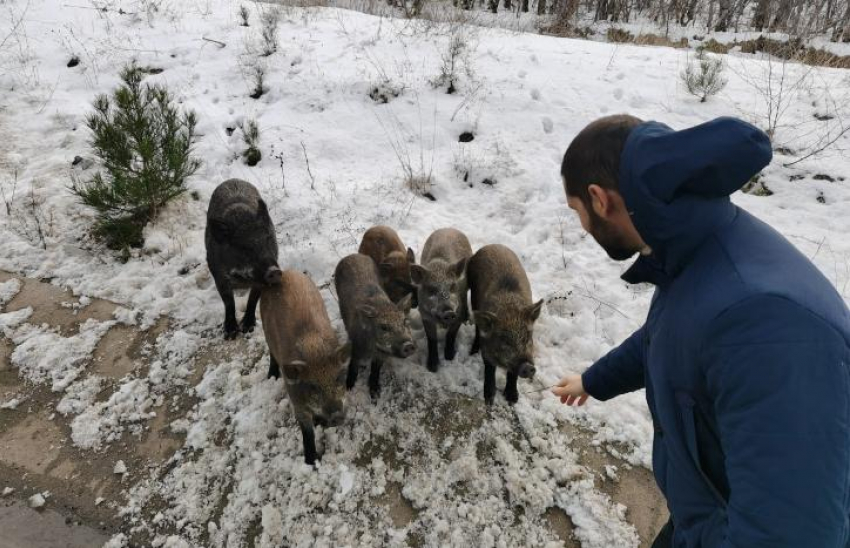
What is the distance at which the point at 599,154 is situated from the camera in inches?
71.0

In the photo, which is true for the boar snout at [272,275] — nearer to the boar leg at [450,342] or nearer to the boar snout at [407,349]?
the boar snout at [407,349]

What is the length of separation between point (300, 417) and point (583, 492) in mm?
2316

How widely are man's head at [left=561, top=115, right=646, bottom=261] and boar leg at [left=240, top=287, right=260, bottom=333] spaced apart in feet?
13.9

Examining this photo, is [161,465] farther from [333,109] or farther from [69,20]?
[69,20]

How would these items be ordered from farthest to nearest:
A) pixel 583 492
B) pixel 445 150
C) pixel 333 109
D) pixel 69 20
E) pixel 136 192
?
1. pixel 69 20
2. pixel 333 109
3. pixel 445 150
4. pixel 136 192
5. pixel 583 492

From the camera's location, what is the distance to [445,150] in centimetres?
796

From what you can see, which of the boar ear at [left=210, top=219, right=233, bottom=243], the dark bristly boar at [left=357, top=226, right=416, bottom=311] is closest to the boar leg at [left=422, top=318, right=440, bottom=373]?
the dark bristly boar at [left=357, top=226, right=416, bottom=311]

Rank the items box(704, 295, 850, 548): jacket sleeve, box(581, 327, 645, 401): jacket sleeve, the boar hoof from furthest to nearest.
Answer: the boar hoof → box(581, 327, 645, 401): jacket sleeve → box(704, 295, 850, 548): jacket sleeve

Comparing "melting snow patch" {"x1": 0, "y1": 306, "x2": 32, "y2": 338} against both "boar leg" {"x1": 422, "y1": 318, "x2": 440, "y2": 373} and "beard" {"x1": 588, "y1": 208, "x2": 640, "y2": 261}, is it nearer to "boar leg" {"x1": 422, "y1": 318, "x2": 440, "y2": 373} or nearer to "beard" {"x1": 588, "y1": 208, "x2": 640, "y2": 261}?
"boar leg" {"x1": 422, "y1": 318, "x2": 440, "y2": 373}

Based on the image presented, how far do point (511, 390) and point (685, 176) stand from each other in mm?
3291

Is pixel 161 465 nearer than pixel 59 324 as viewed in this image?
Yes

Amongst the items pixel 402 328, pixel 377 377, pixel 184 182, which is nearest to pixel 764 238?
pixel 402 328

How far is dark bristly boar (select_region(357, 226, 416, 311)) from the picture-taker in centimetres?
562

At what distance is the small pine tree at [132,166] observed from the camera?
243 inches
